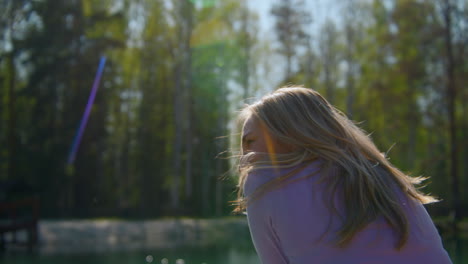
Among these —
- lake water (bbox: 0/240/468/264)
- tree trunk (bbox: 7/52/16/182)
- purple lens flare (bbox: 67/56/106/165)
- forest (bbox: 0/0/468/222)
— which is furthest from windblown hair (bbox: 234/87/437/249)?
purple lens flare (bbox: 67/56/106/165)

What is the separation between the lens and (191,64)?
2684cm

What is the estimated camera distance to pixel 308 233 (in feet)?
4.63

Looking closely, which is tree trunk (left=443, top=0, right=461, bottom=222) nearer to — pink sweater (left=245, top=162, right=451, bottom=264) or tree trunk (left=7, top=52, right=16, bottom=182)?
tree trunk (left=7, top=52, right=16, bottom=182)

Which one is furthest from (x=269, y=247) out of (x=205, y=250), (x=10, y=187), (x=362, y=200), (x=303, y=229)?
(x=10, y=187)

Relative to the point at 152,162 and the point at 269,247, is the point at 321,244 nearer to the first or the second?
the point at 269,247

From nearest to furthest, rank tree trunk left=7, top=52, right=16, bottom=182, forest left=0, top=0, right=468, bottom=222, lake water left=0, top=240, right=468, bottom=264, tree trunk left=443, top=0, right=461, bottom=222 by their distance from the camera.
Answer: lake water left=0, top=240, right=468, bottom=264, tree trunk left=443, top=0, right=461, bottom=222, tree trunk left=7, top=52, right=16, bottom=182, forest left=0, top=0, right=468, bottom=222

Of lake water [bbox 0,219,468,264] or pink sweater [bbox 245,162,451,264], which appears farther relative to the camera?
lake water [bbox 0,219,468,264]

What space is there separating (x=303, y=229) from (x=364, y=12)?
2943 cm

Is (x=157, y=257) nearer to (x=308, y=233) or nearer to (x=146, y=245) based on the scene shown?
(x=146, y=245)

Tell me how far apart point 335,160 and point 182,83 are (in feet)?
90.0

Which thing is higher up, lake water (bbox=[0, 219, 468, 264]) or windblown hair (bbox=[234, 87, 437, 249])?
windblown hair (bbox=[234, 87, 437, 249])

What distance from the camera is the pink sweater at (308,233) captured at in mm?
1410

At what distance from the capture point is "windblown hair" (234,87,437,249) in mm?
1434

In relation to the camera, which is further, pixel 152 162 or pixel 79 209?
pixel 152 162
